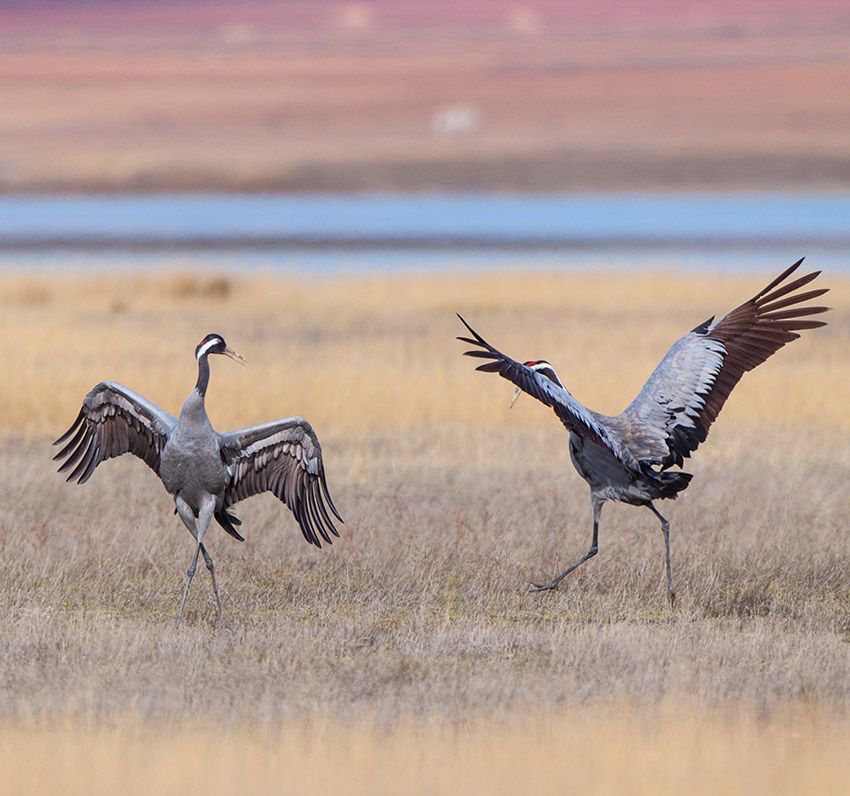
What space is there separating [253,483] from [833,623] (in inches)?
133

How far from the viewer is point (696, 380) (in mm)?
10102

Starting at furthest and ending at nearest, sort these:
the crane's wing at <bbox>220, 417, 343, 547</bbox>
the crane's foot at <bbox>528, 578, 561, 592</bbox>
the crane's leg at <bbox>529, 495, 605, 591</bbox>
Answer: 1. the crane's foot at <bbox>528, 578, 561, 592</bbox>
2. the crane's leg at <bbox>529, 495, 605, 591</bbox>
3. the crane's wing at <bbox>220, 417, 343, 547</bbox>

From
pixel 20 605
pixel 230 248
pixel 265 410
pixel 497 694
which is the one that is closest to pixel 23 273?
pixel 265 410

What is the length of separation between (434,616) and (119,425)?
83.2 inches

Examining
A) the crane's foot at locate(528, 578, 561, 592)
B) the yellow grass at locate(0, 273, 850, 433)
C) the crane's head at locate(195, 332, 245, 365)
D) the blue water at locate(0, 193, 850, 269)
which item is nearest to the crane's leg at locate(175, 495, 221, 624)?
the crane's head at locate(195, 332, 245, 365)

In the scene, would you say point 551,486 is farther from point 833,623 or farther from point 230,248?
point 230,248

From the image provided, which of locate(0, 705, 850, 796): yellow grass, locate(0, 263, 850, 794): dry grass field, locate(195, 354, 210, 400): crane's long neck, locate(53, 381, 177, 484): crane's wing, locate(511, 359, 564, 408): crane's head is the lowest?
locate(0, 705, 850, 796): yellow grass

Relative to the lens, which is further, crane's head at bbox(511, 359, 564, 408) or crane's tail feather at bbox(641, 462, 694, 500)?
crane's tail feather at bbox(641, 462, 694, 500)

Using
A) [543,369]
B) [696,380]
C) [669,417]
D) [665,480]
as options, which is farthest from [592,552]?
[543,369]

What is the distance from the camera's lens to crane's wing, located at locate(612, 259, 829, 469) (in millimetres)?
9852

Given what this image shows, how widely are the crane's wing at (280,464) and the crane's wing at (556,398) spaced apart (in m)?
1.09

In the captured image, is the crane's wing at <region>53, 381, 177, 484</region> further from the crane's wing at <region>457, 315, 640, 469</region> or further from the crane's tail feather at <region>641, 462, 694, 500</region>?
the crane's tail feather at <region>641, 462, 694, 500</region>

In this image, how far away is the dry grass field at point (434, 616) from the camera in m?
7.07

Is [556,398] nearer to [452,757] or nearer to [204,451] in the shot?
[204,451]
